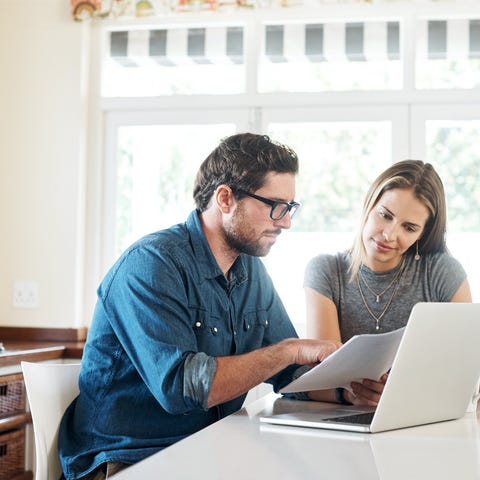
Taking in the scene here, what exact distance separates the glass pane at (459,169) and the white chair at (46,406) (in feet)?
7.19

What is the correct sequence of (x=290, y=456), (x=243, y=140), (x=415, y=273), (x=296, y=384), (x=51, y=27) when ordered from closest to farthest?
(x=290, y=456) < (x=296, y=384) < (x=243, y=140) < (x=415, y=273) < (x=51, y=27)

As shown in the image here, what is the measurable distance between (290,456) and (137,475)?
0.87 feet

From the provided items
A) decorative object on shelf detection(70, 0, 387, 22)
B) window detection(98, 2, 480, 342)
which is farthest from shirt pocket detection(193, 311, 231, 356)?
decorative object on shelf detection(70, 0, 387, 22)

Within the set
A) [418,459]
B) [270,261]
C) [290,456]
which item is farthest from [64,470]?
[270,261]

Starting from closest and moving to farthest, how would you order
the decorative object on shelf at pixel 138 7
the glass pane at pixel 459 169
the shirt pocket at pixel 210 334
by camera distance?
1. the shirt pocket at pixel 210 334
2. the glass pane at pixel 459 169
3. the decorative object on shelf at pixel 138 7

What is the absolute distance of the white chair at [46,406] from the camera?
160 cm

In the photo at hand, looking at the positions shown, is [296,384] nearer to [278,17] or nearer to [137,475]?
[137,475]

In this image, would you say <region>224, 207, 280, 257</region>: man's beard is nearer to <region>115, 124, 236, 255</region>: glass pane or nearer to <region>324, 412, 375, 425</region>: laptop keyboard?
<region>324, 412, 375, 425</region>: laptop keyboard

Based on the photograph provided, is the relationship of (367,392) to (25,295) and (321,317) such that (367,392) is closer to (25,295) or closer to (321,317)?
(321,317)

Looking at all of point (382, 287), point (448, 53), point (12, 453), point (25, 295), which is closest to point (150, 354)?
point (382, 287)

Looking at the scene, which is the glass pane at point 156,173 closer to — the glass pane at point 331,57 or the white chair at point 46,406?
the glass pane at point 331,57

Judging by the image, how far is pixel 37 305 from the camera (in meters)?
3.63

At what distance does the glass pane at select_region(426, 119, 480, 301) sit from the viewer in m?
3.44

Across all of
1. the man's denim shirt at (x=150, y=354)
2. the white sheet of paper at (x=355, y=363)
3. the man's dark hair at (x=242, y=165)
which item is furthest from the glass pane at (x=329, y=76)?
the white sheet of paper at (x=355, y=363)
